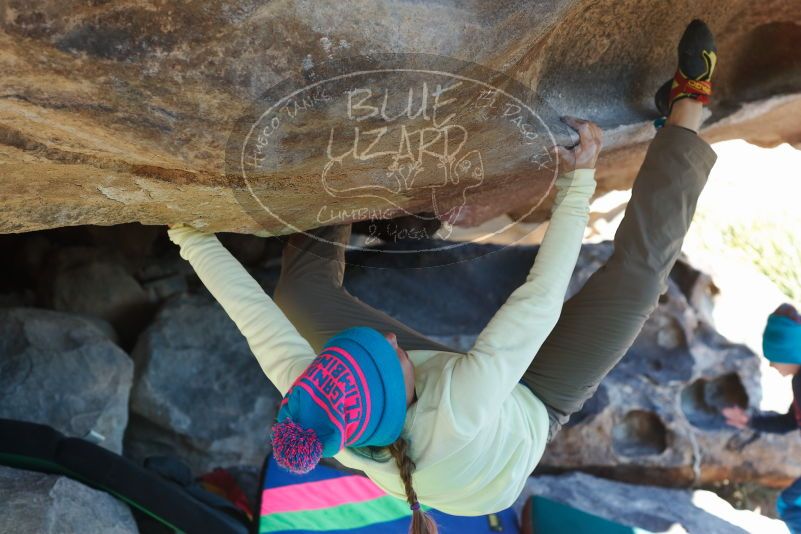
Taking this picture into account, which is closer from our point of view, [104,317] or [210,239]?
[210,239]

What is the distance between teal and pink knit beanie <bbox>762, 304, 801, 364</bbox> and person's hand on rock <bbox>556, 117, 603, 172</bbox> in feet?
4.15

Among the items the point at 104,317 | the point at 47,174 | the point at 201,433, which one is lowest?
the point at 201,433

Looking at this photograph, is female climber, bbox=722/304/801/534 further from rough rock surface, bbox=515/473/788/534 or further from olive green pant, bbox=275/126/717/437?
olive green pant, bbox=275/126/717/437

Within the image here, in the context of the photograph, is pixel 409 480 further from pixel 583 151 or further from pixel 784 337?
pixel 784 337

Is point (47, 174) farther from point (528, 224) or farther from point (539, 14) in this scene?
point (528, 224)

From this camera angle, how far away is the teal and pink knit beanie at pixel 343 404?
1164mm

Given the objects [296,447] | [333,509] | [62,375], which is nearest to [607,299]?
[296,447]

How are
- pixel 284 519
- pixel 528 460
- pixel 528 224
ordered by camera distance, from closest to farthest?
pixel 528 460, pixel 284 519, pixel 528 224

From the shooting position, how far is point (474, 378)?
135 centimetres

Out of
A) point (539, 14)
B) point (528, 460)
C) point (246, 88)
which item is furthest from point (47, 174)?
point (528, 460)

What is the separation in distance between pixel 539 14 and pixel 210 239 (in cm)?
90

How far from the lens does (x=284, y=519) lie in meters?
2.43

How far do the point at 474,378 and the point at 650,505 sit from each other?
1861 millimetres

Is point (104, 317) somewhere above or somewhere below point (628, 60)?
below
